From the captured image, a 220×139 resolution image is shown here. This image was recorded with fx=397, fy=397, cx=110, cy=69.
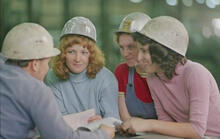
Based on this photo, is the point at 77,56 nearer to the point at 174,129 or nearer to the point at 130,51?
the point at 130,51

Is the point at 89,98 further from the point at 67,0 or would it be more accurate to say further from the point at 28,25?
the point at 67,0

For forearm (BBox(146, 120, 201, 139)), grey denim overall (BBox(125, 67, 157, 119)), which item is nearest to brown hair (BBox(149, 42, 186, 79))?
forearm (BBox(146, 120, 201, 139))

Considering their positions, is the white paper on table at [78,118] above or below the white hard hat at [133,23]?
below

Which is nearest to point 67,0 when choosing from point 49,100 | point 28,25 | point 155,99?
point 155,99

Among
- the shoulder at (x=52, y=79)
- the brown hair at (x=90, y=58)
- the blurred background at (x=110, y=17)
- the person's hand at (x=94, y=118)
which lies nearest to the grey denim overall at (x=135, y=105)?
the brown hair at (x=90, y=58)

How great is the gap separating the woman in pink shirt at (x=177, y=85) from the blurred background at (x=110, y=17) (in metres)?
1.56

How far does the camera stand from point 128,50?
2.42 m

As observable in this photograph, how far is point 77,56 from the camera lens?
2.33 metres

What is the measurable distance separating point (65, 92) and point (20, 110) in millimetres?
823

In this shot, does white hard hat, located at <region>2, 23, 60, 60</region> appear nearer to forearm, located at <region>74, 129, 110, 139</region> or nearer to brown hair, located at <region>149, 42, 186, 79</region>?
forearm, located at <region>74, 129, 110, 139</region>

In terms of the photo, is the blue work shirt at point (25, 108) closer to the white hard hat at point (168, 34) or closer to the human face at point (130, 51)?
the white hard hat at point (168, 34)

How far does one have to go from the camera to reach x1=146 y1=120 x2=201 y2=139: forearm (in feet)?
6.24

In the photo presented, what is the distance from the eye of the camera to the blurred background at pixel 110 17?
357 centimetres

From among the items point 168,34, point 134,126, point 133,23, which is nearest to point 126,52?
point 133,23
